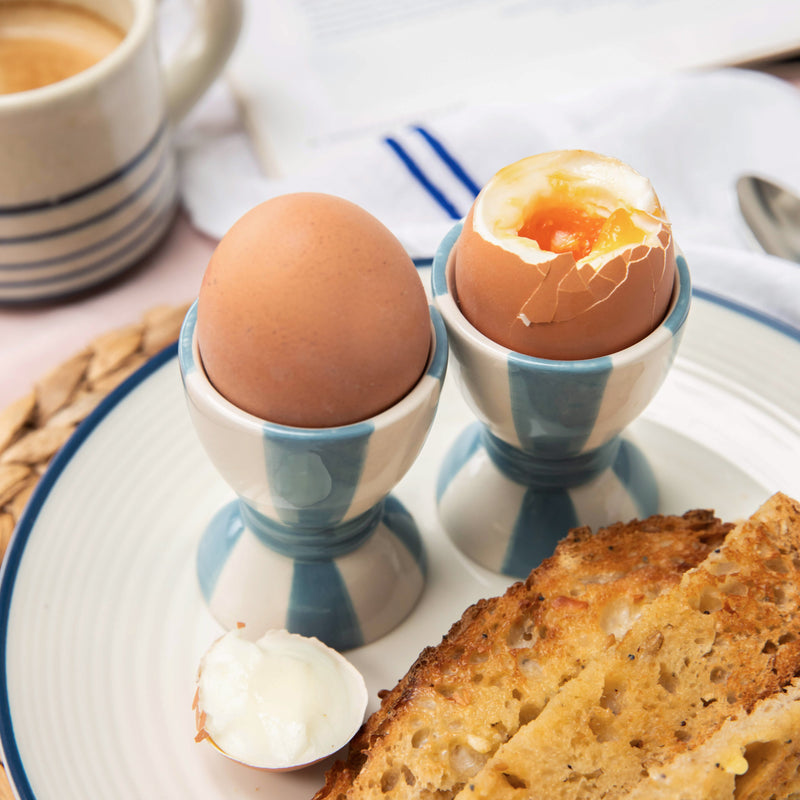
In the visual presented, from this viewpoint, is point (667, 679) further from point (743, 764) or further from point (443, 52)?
point (443, 52)

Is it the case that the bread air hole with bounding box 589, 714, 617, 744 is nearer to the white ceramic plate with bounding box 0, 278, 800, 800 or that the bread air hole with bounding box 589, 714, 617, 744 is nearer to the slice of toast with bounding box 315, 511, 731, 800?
the slice of toast with bounding box 315, 511, 731, 800

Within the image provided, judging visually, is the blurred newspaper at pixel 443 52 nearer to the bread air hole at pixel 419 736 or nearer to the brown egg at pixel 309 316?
the brown egg at pixel 309 316

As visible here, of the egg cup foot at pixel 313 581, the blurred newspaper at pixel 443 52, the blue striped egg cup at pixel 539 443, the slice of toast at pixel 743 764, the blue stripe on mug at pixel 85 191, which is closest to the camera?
the slice of toast at pixel 743 764

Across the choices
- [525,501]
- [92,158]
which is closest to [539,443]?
[525,501]

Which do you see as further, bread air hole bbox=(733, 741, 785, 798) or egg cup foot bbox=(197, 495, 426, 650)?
egg cup foot bbox=(197, 495, 426, 650)

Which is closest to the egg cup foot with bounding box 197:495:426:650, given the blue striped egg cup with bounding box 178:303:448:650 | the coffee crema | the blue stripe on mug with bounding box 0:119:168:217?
the blue striped egg cup with bounding box 178:303:448:650

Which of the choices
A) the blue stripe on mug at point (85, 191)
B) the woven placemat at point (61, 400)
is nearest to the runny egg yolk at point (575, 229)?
the woven placemat at point (61, 400)
